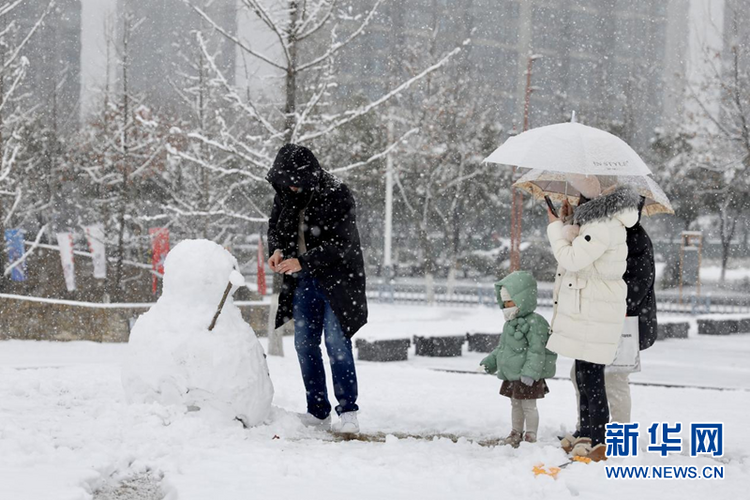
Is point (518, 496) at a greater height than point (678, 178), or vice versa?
point (678, 178)

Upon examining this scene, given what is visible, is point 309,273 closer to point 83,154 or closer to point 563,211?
point 563,211

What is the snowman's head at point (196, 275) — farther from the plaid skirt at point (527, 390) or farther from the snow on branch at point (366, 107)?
the snow on branch at point (366, 107)

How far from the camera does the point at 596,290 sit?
15.8 feet

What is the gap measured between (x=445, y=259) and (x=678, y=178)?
1223 centimetres

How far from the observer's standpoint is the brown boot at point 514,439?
17.5 ft

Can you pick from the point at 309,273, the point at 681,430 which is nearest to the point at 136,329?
the point at 309,273

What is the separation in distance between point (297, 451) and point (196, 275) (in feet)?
4.62

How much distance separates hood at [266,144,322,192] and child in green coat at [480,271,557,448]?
1416mm

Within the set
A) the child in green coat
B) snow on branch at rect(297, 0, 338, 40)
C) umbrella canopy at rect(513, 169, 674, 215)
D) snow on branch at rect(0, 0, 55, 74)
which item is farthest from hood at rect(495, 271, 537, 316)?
snow on branch at rect(0, 0, 55, 74)

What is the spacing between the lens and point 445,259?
142 feet

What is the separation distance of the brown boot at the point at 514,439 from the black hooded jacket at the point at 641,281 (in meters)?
1.01

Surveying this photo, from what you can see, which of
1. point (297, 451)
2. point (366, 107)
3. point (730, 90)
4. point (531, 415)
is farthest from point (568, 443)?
point (730, 90)

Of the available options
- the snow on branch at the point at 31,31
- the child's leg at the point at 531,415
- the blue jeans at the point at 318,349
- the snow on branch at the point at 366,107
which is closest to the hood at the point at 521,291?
the child's leg at the point at 531,415

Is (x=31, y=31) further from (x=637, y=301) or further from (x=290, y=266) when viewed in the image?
(x=637, y=301)
